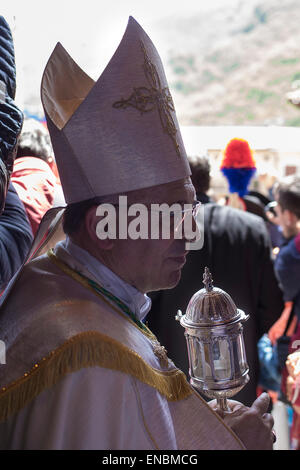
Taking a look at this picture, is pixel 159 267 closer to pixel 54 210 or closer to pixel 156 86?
pixel 54 210

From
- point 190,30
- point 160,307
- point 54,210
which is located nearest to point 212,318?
point 54,210

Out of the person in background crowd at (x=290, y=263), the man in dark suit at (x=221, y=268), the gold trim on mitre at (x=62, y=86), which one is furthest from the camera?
the person in background crowd at (x=290, y=263)

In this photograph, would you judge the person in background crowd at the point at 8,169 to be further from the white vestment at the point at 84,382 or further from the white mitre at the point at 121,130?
the white vestment at the point at 84,382

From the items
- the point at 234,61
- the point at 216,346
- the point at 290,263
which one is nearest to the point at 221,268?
the point at 290,263

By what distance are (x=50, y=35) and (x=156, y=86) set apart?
204 inches

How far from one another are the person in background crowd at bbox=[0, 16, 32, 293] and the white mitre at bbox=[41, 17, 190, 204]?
10 centimetres

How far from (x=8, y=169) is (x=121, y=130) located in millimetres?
321

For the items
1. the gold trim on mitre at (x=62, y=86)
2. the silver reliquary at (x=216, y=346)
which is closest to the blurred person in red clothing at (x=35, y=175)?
the gold trim on mitre at (x=62, y=86)

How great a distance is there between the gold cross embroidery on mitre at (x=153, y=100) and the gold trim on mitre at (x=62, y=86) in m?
0.18

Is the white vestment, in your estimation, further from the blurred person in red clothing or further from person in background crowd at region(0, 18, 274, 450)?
the blurred person in red clothing

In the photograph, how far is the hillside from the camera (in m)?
16.6

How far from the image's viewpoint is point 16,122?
1450mm

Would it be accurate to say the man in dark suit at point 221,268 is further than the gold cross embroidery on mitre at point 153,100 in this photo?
Yes

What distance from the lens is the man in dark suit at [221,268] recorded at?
3033 millimetres
